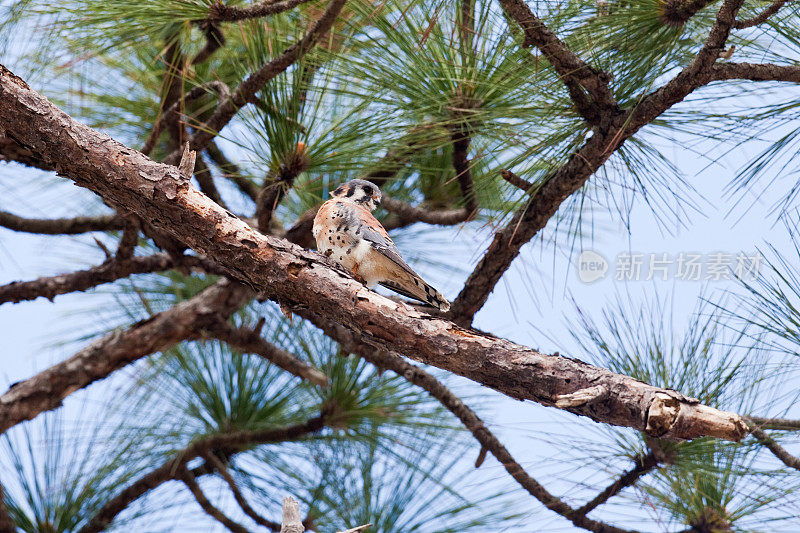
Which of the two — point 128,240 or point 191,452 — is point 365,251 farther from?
point 191,452

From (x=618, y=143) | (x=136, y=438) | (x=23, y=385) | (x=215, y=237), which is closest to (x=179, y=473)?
(x=136, y=438)

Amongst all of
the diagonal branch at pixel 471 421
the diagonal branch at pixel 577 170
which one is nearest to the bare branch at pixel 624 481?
the diagonal branch at pixel 471 421

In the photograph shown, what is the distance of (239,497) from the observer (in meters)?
2.27

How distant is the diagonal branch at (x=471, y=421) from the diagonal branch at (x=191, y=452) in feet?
1.64

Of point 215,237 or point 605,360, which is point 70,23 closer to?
point 215,237

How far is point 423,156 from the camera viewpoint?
2.09 meters

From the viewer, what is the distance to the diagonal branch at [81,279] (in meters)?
1.97

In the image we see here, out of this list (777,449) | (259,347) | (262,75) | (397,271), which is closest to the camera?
(397,271)

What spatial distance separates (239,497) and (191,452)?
0.20 meters

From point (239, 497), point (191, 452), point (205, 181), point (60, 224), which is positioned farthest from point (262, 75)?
point (239, 497)

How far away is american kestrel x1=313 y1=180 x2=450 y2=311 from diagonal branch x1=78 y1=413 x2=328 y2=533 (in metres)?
0.95

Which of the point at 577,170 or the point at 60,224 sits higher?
the point at 60,224

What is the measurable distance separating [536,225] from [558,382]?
22.9 inches

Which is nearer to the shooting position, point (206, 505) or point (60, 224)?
point (60, 224)
